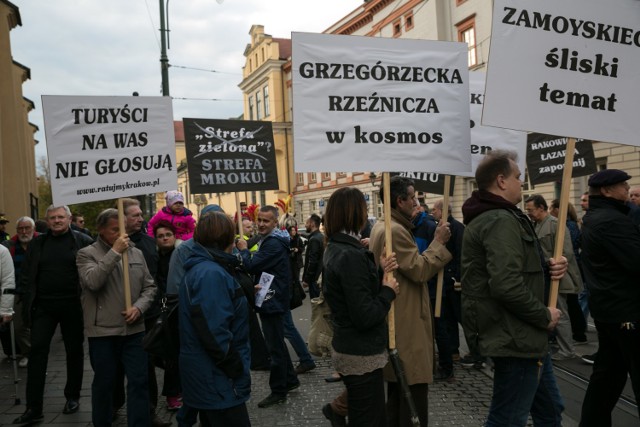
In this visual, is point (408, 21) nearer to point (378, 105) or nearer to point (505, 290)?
point (378, 105)

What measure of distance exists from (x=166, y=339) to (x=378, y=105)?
7.33ft

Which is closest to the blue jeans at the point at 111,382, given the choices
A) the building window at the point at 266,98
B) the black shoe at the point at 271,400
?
the black shoe at the point at 271,400

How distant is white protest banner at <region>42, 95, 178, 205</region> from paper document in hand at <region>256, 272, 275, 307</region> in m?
1.31

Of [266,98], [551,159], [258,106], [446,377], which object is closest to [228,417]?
[446,377]

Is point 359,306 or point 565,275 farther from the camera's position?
point 565,275

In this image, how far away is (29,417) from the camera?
513 cm

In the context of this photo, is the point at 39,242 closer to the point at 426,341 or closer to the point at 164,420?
the point at 164,420

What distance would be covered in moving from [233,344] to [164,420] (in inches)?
95.8

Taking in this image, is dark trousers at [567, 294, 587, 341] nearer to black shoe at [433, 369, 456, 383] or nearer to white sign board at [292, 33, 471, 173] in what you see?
black shoe at [433, 369, 456, 383]

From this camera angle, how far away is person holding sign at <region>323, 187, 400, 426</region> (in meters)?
3.39

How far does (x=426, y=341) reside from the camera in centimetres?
385

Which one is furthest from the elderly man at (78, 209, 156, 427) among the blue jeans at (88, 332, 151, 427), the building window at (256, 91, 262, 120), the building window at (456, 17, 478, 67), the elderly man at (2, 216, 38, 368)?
the building window at (256, 91, 262, 120)

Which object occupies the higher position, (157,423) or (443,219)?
(443,219)

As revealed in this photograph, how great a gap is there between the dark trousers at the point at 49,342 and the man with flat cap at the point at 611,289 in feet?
14.9
